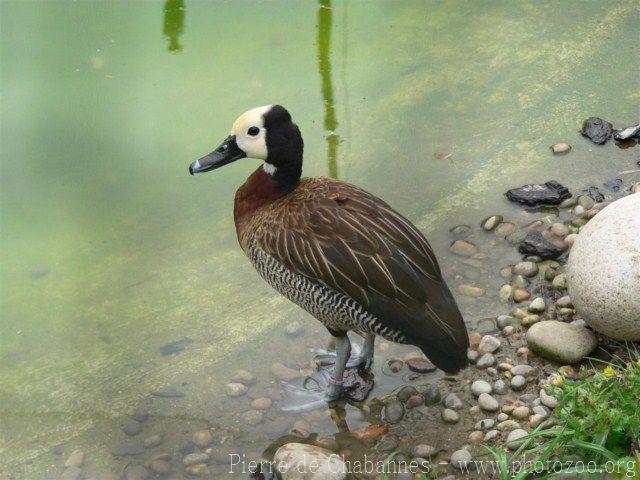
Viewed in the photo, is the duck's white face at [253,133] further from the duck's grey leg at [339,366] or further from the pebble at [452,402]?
the pebble at [452,402]

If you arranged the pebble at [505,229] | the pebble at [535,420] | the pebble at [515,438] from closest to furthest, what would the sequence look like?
the pebble at [515,438], the pebble at [535,420], the pebble at [505,229]

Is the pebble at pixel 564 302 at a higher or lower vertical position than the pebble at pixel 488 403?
higher

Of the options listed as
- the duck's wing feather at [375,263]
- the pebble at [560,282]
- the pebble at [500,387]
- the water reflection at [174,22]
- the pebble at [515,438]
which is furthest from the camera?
the water reflection at [174,22]

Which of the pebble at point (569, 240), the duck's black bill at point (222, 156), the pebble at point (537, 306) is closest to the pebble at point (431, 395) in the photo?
the pebble at point (537, 306)

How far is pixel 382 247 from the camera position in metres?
3.65

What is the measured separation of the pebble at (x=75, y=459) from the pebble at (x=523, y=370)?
175 cm

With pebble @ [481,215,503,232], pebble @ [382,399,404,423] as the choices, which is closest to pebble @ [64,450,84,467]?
pebble @ [382,399,404,423]

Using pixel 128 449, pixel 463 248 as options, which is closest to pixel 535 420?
pixel 463 248

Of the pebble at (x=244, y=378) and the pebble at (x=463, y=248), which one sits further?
the pebble at (x=463, y=248)

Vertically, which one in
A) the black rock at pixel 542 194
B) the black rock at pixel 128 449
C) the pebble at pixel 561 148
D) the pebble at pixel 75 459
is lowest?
the pebble at pixel 75 459

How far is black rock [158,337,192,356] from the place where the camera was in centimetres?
420

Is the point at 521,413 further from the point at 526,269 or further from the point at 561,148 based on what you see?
the point at 561,148

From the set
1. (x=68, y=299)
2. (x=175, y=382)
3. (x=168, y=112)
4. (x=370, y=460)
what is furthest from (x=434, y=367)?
(x=168, y=112)

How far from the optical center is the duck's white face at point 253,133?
388cm
